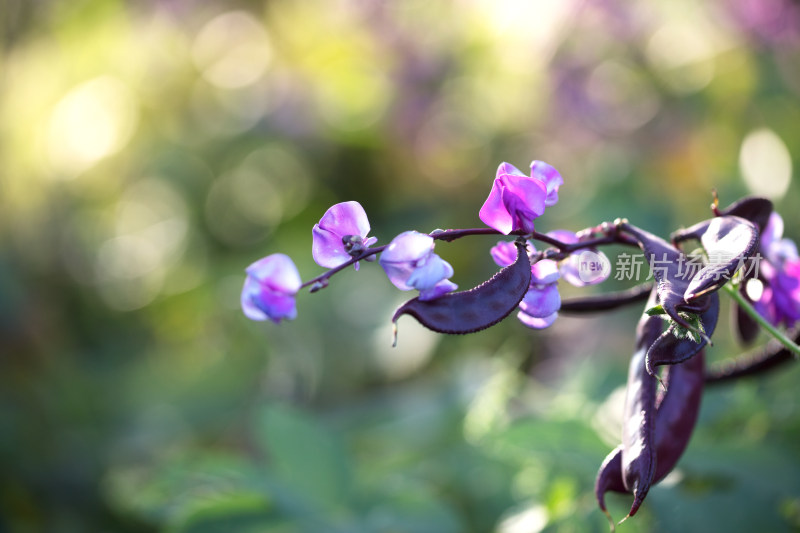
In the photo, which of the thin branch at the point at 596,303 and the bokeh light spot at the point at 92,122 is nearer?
the thin branch at the point at 596,303

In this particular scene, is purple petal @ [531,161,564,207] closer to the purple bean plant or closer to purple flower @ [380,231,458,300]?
the purple bean plant

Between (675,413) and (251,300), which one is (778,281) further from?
(251,300)

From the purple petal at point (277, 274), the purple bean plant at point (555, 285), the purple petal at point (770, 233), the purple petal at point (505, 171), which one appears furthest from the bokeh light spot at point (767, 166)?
the purple petal at point (277, 274)

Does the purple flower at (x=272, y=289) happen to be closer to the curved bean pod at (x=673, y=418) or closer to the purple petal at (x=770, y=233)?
the curved bean pod at (x=673, y=418)

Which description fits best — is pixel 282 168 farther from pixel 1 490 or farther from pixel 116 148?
pixel 1 490

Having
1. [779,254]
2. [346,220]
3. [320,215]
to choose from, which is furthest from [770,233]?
[320,215]

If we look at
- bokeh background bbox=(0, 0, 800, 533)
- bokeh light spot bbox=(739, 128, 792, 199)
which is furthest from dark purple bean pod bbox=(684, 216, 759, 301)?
bokeh light spot bbox=(739, 128, 792, 199)

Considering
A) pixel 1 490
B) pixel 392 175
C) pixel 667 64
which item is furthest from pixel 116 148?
pixel 667 64

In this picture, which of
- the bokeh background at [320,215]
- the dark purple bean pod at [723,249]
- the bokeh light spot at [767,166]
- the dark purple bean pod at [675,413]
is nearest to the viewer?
the dark purple bean pod at [723,249]
